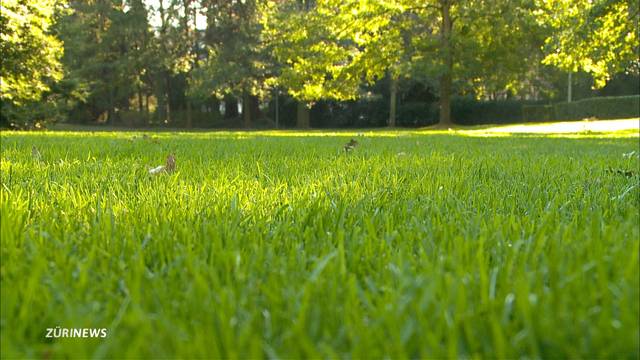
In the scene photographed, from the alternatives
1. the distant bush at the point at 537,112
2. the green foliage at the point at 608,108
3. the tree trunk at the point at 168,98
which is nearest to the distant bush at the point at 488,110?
the distant bush at the point at 537,112

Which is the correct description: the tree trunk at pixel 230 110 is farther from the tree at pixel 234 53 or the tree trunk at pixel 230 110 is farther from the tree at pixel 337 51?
the tree at pixel 337 51

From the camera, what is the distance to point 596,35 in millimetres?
15242

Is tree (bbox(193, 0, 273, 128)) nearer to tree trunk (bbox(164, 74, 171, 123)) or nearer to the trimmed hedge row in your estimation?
tree trunk (bbox(164, 74, 171, 123))

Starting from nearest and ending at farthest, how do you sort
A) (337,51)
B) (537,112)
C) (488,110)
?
(337,51) → (537,112) → (488,110)

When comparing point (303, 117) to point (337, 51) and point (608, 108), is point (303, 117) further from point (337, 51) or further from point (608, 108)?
point (608, 108)

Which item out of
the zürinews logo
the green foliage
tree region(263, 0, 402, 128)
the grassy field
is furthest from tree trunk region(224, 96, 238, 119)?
the zürinews logo

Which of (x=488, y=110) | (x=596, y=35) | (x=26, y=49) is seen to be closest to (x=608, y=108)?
(x=488, y=110)

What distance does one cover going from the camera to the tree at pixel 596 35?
13.7 metres

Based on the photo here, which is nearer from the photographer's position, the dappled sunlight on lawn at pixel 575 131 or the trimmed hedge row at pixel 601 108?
the dappled sunlight on lawn at pixel 575 131

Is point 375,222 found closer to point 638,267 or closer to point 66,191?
point 638,267

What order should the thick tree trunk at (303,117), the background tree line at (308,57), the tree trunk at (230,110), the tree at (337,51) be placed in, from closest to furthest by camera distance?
the background tree line at (308,57) < the tree at (337,51) < the thick tree trunk at (303,117) < the tree trunk at (230,110)

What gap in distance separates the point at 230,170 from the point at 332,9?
2227 cm

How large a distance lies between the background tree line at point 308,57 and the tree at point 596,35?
0.18ft

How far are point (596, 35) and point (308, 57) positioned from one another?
1306 centimetres
